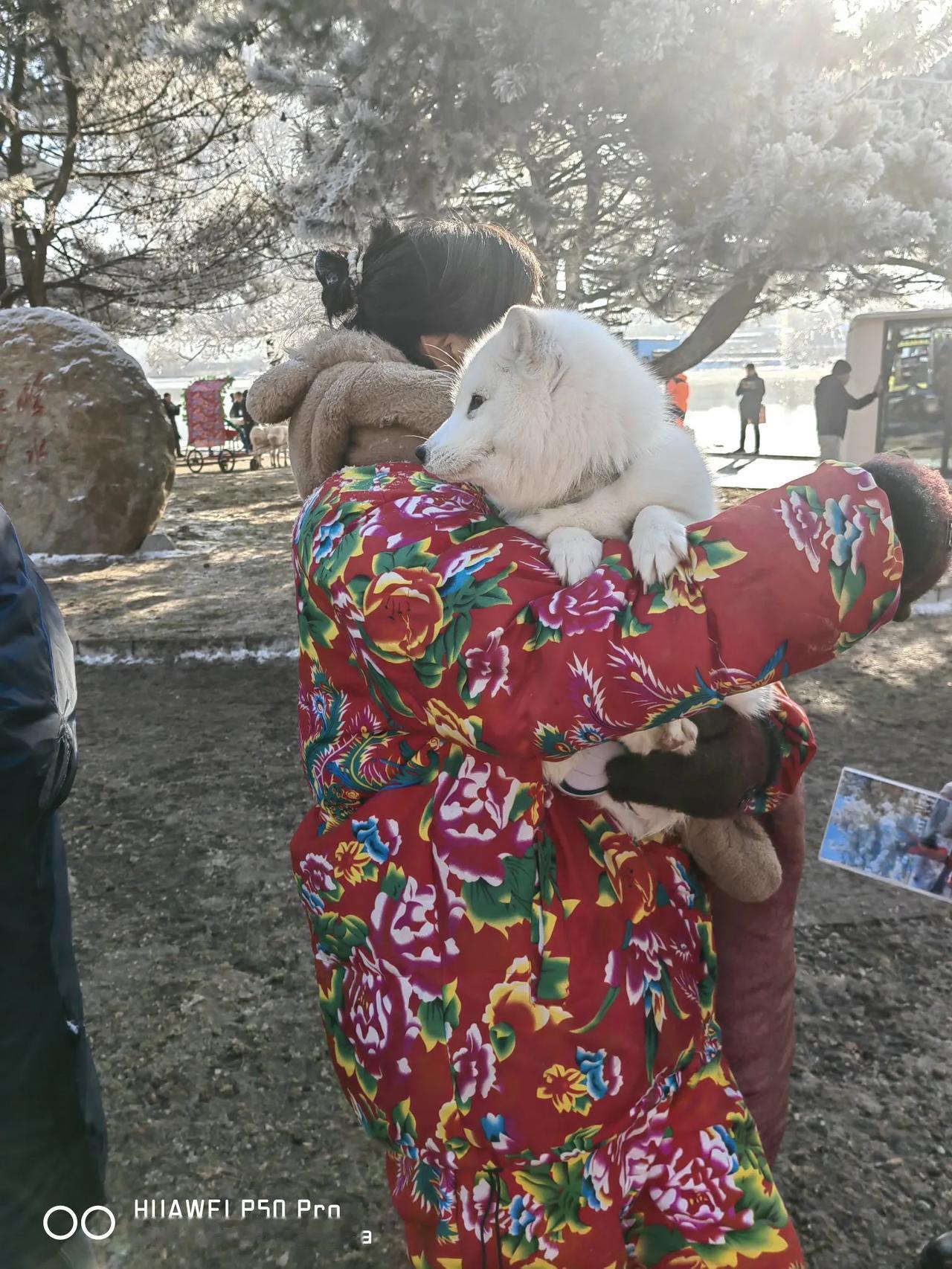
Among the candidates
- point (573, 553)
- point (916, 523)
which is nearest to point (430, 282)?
point (573, 553)

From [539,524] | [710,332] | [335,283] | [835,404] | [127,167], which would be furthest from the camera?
[127,167]

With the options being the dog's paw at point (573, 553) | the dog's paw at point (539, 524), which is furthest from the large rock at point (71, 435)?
the dog's paw at point (573, 553)

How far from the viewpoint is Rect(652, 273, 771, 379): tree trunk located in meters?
9.67

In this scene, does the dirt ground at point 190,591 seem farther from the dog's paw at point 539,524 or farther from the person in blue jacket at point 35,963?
the person in blue jacket at point 35,963

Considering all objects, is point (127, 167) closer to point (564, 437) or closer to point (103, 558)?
point (103, 558)

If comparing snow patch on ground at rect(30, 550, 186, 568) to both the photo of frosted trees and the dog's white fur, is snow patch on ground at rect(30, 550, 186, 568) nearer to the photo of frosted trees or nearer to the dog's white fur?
the dog's white fur

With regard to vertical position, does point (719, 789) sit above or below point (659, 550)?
below

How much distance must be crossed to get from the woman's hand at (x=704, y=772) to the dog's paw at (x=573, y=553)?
0.27m

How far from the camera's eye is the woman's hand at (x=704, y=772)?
1.33 metres

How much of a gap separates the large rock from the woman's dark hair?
7.37 m

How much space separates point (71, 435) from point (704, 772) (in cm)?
837

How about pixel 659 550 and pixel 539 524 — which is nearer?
pixel 659 550

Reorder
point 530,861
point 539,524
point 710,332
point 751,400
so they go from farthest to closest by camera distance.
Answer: point 751,400
point 710,332
point 539,524
point 530,861

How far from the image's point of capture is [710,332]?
9.88m
